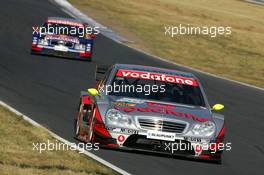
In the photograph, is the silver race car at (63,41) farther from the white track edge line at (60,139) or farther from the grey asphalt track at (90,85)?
the white track edge line at (60,139)

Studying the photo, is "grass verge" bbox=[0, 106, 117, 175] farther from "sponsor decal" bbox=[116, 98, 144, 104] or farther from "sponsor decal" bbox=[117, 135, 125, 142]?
"sponsor decal" bbox=[116, 98, 144, 104]

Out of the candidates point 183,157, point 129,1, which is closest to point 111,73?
point 183,157

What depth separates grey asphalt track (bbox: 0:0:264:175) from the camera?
11.8 m

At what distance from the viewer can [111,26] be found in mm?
37812

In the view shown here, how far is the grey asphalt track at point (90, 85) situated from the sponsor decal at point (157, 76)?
1302 millimetres

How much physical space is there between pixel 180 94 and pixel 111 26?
2538 centimetres

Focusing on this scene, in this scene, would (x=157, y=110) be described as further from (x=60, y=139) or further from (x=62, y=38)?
(x=62, y=38)

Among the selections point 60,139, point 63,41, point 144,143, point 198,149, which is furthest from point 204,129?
point 63,41

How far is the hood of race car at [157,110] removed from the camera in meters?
11.4

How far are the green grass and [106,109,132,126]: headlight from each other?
15153mm

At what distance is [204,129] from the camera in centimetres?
1153

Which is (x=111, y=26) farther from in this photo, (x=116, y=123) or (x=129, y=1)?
(x=116, y=123)

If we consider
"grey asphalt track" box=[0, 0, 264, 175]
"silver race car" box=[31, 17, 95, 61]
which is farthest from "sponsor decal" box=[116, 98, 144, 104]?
"silver race car" box=[31, 17, 95, 61]

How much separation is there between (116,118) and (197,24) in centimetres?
3236
